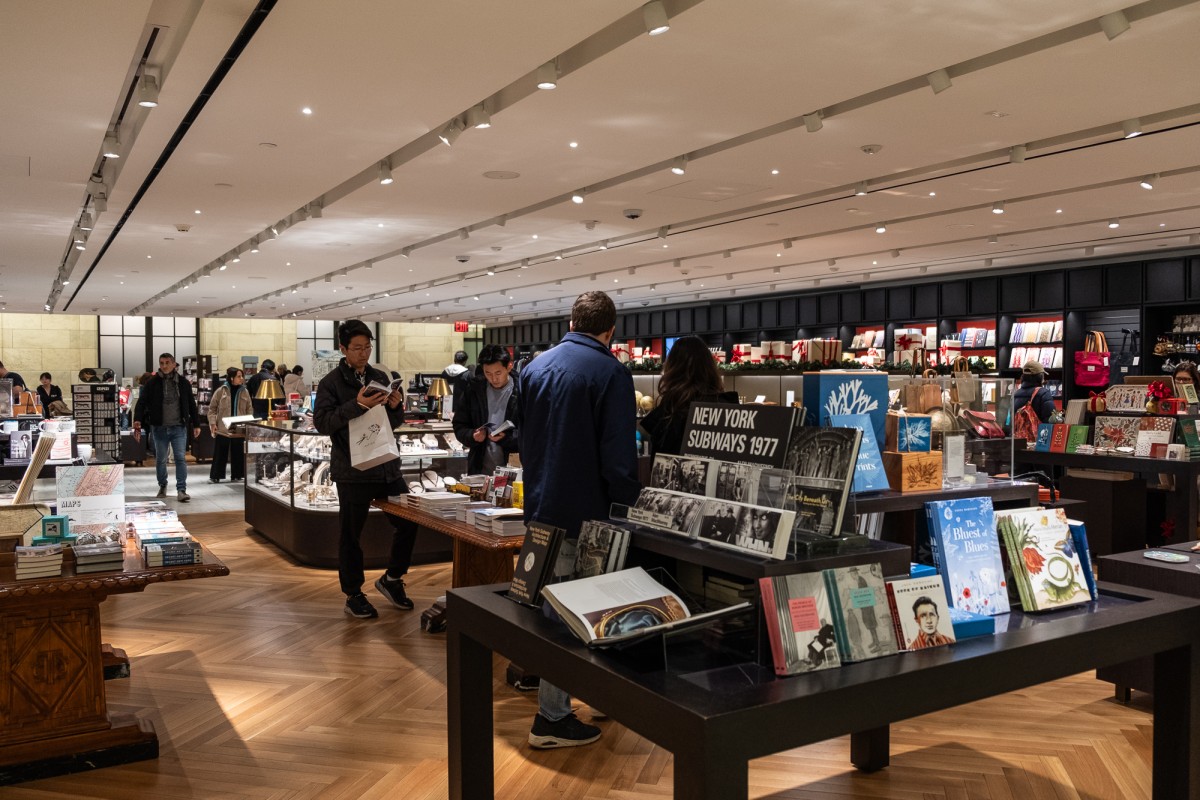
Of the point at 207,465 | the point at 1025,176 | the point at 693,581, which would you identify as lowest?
the point at 207,465

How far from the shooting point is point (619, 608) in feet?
6.11

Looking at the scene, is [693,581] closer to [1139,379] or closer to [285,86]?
[285,86]

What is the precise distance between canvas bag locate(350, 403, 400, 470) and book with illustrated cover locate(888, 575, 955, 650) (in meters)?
3.38

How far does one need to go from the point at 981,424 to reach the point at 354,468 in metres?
3.07

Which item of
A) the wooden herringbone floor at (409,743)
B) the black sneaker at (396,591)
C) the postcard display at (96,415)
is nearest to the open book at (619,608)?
the wooden herringbone floor at (409,743)

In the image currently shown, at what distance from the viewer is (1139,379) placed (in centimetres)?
815

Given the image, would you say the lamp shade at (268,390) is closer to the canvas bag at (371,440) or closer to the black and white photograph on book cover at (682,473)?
the canvas bag at (371,440)

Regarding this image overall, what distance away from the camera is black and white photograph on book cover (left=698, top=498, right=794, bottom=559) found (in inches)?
69.3

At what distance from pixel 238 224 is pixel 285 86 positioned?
5.56 metres

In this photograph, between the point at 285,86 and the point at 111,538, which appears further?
the point at 285,86

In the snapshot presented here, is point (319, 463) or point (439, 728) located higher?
point (319, 463)

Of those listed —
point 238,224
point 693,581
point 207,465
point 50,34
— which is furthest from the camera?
point 207,465

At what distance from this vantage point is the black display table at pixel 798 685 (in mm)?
1539

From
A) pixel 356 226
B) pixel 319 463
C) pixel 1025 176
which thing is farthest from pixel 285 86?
pixel 1025 176
